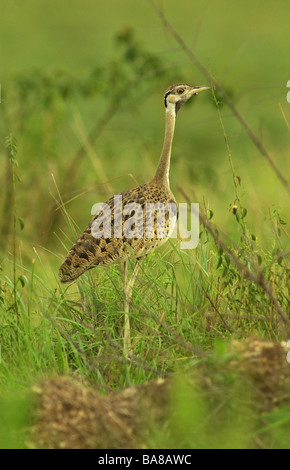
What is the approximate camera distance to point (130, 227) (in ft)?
14.8

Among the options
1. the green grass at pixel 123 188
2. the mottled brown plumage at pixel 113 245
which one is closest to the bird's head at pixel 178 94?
the green grass at pixel 123 188

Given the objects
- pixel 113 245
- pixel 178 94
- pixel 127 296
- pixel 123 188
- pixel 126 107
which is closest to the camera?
pixel 127 296

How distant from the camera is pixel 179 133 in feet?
38.0

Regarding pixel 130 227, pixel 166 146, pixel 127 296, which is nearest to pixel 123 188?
pixel 166 146

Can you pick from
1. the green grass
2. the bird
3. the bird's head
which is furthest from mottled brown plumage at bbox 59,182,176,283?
the bird's head

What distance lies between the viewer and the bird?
433 centimetres

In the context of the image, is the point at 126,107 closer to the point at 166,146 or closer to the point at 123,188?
the point at 123,188

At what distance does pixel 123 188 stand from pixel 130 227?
12.6ft

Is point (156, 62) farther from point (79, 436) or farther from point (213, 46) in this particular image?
point (213, 46)

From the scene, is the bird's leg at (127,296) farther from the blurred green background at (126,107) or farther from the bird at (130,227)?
the blurred green background at (126,107)

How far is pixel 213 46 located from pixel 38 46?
329cm

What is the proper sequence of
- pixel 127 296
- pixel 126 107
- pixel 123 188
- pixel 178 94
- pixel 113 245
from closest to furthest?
pixel 127 296, pixel 113 245, pixel 178 94, pixel 126 107, pixel 123 188
